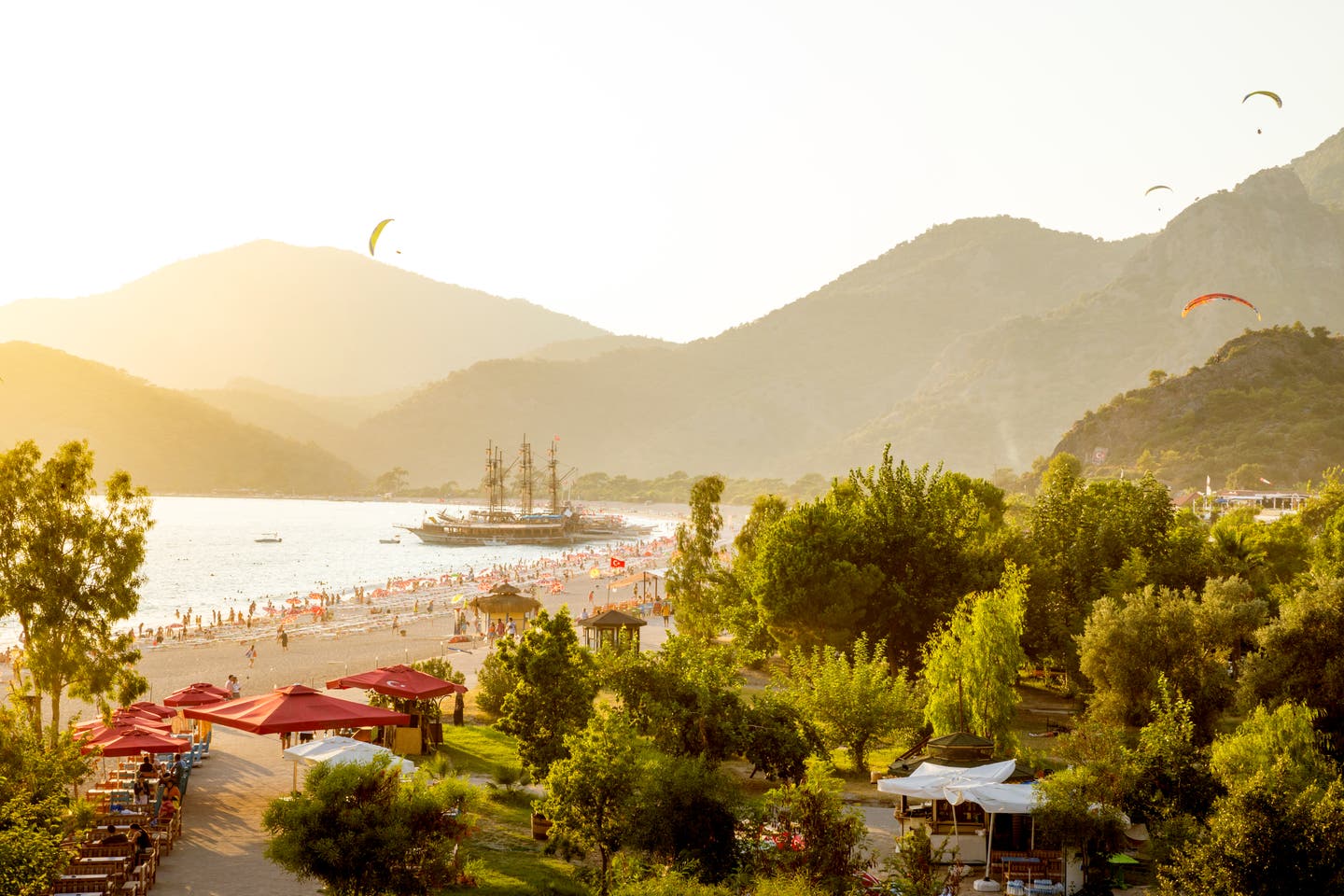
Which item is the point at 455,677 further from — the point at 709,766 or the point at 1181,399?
the point at 1181,399

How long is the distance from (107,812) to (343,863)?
6.72m

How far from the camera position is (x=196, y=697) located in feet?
81.4

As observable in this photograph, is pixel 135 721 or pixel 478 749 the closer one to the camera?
pixel 135 721

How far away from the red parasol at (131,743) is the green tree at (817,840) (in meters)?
10.6

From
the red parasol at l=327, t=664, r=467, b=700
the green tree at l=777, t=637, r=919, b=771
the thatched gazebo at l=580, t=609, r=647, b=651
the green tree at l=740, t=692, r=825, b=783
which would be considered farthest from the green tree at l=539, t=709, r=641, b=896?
the thatched gazebo at l=580, t=609, r=647, b=651

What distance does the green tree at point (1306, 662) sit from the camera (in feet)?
65.9

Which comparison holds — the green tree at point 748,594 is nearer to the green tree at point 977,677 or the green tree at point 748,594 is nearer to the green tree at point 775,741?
the green tree at point 977,677

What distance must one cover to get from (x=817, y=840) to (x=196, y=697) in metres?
16.4

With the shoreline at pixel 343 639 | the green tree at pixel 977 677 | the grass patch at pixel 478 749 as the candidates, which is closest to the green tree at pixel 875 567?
the green tree at pixel 977 677

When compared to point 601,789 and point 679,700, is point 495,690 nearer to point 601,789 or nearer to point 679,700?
point 679,700

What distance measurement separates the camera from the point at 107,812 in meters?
17.2

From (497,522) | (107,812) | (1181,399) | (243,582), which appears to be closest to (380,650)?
(107,812)

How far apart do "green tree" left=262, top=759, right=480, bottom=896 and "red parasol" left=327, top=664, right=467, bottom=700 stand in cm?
922

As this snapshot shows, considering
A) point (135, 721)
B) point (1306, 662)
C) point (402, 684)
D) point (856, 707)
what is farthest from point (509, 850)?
point (1306, 662)
